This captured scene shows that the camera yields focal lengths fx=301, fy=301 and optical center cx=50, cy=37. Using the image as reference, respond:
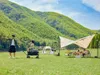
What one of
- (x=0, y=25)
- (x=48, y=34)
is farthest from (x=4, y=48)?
(x=48, y=34)

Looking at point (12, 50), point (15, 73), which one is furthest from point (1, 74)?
point (12, 50)

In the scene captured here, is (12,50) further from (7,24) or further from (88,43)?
(7,24)

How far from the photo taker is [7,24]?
143 meters

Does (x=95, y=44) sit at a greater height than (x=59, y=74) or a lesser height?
greater

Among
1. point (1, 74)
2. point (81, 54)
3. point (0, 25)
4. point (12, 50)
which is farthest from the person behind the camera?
point (0, 25)

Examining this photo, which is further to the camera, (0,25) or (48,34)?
(48,34)

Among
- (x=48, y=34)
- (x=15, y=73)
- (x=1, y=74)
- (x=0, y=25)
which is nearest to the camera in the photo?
(x=1, y=74)

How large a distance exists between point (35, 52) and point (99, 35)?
63.7 ft

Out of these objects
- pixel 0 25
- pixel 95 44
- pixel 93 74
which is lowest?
pixel 93 74

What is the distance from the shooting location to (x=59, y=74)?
50.1ft

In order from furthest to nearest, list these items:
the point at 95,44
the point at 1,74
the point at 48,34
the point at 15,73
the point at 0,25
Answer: the point at 48,34 → the point at 0,25 → the point at 95,44 → the point at 15,73 → the point at 1,74

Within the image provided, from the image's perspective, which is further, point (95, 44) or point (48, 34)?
point (48, 34)

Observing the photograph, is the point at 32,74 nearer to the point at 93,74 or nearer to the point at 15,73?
the point at 15,73

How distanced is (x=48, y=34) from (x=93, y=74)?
18050cm
